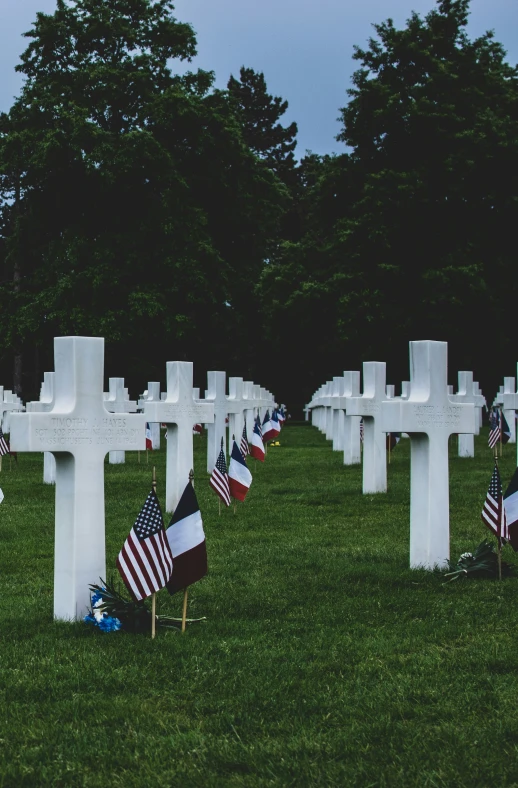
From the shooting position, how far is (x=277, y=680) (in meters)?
5.69

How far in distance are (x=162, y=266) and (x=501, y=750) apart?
32.2m

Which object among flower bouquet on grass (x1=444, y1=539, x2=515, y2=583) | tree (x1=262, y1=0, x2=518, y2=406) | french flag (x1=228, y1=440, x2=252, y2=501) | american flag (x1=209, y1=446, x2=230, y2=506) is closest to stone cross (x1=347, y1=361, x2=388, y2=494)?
french flag (x1=228, y1=440, x2=252, y2=501)

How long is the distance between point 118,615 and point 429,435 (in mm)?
3463

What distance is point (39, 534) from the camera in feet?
37.1

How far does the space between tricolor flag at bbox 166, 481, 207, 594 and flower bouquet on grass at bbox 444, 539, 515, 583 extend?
8.33 ft

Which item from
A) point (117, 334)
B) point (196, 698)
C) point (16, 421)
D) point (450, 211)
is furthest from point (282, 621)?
point (450, 211)

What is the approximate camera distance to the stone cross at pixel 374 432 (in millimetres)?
14646

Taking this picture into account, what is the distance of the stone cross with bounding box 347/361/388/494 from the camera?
1465 centimetres

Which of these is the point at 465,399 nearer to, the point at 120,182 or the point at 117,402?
the point at 117,402

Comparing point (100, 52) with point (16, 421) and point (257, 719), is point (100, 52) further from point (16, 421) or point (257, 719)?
point (257, 719)

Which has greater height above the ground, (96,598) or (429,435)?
(429,435)

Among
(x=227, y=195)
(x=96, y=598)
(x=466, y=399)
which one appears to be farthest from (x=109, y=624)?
(x=227, y=195)

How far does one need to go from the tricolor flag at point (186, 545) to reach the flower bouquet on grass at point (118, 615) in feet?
1.06

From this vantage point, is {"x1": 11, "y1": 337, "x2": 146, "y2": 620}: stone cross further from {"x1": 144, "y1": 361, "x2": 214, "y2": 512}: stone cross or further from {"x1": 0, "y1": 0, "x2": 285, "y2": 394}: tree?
{"x1": 0, "y1": 0, "x2": 285, "y2": 394}: tree
